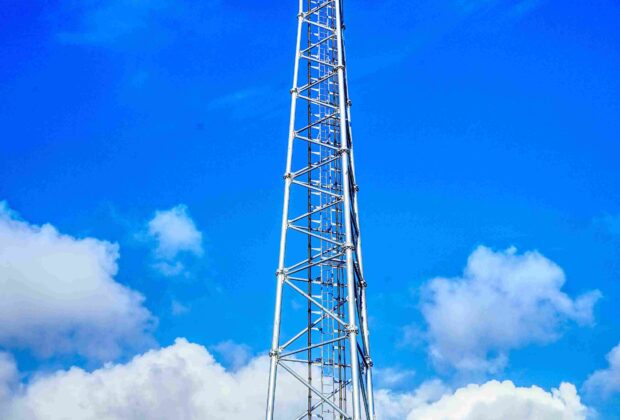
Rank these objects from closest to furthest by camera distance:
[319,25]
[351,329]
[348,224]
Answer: [351,329] → [348,224] → [319,25]

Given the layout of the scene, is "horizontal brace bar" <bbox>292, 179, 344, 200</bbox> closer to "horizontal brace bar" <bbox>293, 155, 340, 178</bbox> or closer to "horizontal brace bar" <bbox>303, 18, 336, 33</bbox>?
"horizontal brace bar" <bbox>293, 155, 340, 178</bbox>

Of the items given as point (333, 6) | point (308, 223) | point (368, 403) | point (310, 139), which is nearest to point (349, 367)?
point (368, 403)

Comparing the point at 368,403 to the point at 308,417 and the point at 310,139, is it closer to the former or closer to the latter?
the point at 308,417

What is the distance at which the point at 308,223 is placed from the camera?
40031 millimetres

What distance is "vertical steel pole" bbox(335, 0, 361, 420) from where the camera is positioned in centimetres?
3353

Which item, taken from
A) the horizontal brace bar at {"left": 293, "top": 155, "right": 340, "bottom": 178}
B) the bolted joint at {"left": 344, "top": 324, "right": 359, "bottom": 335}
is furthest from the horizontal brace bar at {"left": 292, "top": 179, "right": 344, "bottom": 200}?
the bolted joint at {"left": 344, "top": 324, "right": 359, "bottom": 335}

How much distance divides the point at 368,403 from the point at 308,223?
991cm

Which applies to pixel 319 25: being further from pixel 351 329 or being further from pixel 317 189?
pixel 351 329

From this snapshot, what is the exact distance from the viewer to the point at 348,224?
37.7 meters

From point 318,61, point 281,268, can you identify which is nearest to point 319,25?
point 318,61

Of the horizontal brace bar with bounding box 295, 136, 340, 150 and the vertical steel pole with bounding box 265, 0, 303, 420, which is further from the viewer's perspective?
the horizontal brace bar with bounding box 295, 136, 340, 150

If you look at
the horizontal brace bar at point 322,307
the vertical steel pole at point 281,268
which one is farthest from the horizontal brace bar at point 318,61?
the horizontal brace bar at point 322,307

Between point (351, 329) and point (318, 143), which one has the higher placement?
point (318, 143)

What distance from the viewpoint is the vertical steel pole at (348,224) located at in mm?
33531
